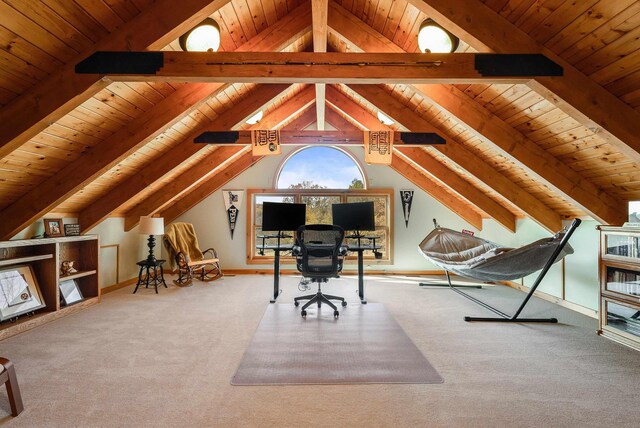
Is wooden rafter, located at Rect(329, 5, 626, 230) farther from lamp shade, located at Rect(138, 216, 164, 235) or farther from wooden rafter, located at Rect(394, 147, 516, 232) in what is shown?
lamp shade, located at Rect(138, 216, 164, 235)

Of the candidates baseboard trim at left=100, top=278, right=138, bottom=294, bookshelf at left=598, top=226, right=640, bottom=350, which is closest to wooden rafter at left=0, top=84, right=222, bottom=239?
baseboard trim at left=100, top=278, right=138, bottom=294

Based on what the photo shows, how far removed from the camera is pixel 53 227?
4195 millimetres

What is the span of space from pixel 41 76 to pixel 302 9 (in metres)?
2.44

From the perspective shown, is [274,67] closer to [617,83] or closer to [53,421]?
[617,83]

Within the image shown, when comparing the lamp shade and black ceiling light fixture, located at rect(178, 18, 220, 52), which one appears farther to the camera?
the lamp shade

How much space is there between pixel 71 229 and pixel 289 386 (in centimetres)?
376

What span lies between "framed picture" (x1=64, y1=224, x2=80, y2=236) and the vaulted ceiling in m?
0.25

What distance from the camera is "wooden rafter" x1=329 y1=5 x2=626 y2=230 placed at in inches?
138

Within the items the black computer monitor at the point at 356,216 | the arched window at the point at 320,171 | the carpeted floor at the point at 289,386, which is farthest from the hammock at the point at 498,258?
the arched window at the point at 320,171

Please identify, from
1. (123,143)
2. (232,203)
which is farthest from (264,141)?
(232,203)

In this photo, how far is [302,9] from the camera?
11.8 feet

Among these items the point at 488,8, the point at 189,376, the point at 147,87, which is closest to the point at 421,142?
the point at 488,8

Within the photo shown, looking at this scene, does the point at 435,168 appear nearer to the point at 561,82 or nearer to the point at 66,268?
the point at 561,82

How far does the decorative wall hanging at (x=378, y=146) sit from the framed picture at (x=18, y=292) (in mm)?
4235
